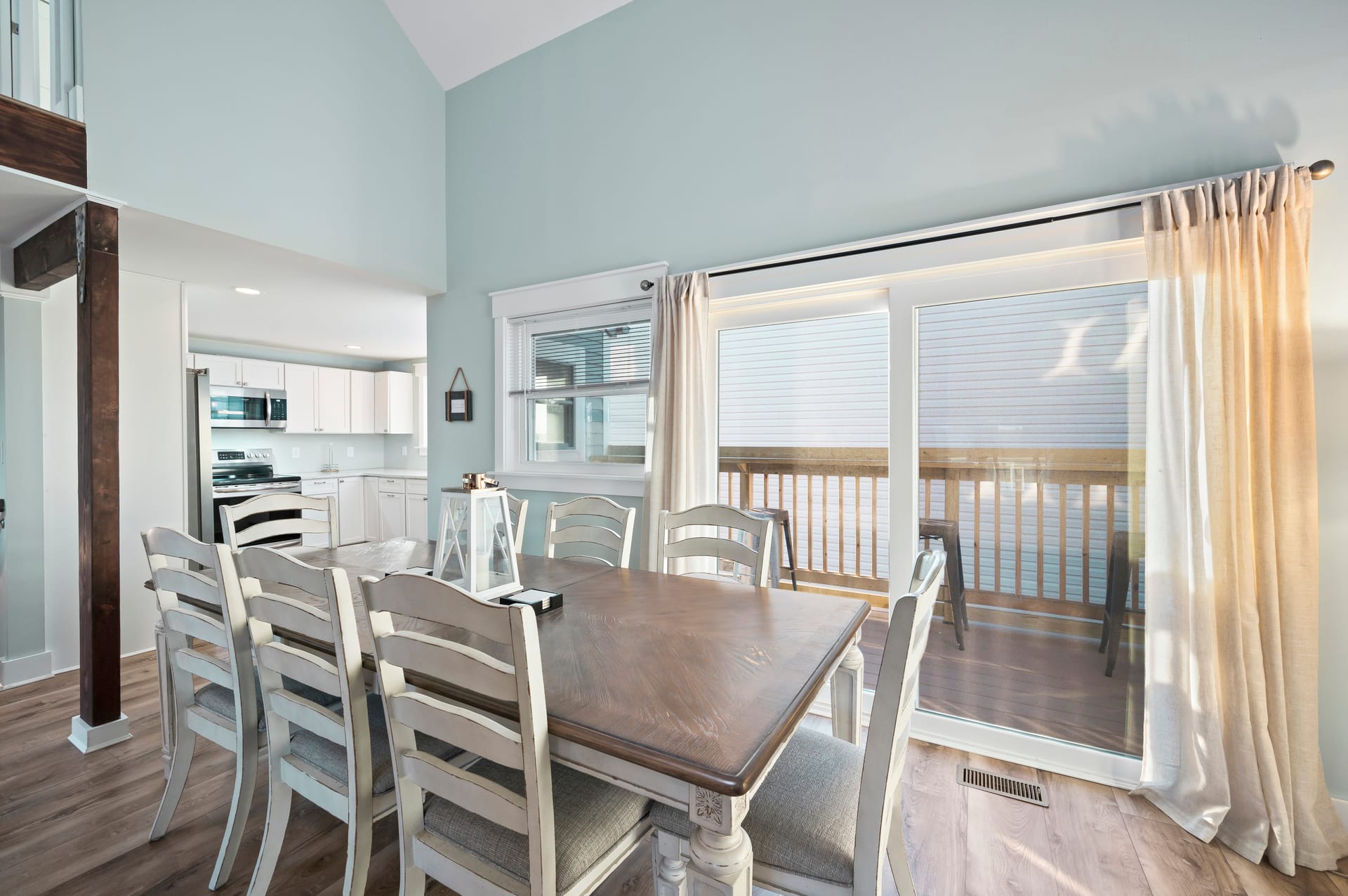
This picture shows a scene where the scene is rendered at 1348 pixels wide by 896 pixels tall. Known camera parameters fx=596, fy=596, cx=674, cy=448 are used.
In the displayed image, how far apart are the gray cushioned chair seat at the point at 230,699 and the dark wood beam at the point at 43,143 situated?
2.03 m

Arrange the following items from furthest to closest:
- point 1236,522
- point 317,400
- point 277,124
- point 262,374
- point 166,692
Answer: point 317,400, point 262,374, point 277,124, point 166,692, point 1236,522

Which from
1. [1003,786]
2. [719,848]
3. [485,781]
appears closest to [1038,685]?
[1003,786]

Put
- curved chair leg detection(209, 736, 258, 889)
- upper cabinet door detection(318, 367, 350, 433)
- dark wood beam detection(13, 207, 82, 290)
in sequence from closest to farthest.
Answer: curved chair leg detection(209, 736, 258, 889), dark wood beam detection(13, 207, 82, 290), upper cabinet door detection(318, 367, 350, 433)

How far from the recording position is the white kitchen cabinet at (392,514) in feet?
20.5

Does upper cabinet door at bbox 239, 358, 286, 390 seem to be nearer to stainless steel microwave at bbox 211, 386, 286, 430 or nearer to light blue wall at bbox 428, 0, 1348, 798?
stainless steel microwave at bbox 211, 386, 286, 430

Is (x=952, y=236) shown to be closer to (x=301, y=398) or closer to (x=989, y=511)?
(x=989, y=511)

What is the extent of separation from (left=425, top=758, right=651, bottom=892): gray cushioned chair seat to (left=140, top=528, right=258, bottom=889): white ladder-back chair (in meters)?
0.68

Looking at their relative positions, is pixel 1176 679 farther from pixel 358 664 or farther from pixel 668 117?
pixel 668 117

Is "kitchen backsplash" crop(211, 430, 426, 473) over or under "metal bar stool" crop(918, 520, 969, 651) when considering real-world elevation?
over

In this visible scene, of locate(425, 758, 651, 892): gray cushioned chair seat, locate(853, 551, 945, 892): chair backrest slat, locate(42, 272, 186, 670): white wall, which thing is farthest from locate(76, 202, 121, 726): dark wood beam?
locate(853, 551, 945, 892): chair backrest slat

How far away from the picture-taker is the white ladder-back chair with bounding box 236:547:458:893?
130 cm

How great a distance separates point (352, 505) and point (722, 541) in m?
5.62

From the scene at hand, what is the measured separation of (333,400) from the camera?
648 cm

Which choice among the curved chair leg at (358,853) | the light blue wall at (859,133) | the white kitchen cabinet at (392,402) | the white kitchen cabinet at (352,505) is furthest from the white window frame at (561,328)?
the white kitchen cabinet at (392,402)
